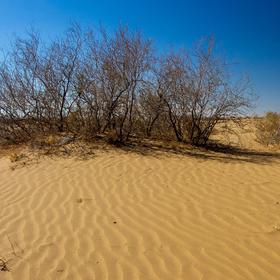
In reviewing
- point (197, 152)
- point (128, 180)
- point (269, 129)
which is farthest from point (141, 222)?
point (269, 129)

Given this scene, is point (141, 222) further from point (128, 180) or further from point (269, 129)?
point (269, 129)

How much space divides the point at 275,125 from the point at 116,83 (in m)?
7.89

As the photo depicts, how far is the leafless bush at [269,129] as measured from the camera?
44.1ft

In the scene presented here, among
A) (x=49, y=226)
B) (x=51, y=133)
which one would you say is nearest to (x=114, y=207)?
(x=49, y=226)

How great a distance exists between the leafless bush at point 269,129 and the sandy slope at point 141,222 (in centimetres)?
600

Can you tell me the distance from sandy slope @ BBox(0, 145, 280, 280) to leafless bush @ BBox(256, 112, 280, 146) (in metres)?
Answer: 6.00

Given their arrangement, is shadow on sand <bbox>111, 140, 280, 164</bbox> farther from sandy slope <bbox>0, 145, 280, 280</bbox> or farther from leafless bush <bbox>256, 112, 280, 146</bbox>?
leafless bush <bbox>256, 112, 280, 146</bbox>

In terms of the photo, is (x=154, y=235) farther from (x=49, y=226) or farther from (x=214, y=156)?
(x=214, y=156)

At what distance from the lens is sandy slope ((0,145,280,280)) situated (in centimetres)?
356

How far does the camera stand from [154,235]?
4297 millimetres

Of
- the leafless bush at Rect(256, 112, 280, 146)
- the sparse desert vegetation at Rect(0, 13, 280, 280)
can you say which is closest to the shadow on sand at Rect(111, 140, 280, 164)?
the sparse desert vegetation at Rect(0, 13, 280, 280)

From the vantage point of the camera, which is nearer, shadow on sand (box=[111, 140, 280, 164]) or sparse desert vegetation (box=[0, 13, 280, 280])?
sparse desert vegetation (box=[0, 13, 280, 280])

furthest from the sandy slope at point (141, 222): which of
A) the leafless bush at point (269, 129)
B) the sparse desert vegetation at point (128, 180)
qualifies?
the leafless bush at point (269, 129)

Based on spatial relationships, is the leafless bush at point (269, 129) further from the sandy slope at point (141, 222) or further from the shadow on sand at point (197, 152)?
the sandy slope at point (141, 222)
